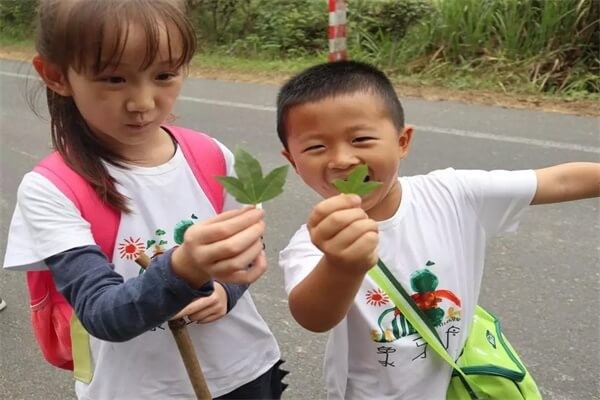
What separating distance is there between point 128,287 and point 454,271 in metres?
0.68

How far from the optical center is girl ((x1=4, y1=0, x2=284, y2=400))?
112cm

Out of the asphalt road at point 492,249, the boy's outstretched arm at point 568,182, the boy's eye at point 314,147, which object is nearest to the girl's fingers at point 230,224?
the boy's eye at point 314,147

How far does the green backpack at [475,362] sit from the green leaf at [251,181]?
1.74 feet

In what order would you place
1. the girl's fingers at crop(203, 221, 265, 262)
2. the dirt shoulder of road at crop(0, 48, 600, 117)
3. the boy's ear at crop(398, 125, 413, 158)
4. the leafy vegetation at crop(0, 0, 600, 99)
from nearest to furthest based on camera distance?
1. the girl's fingers at crop(203, 221, 265, 262)
2. the boy's ear at crop(398, 125, 413, 158)
3. the dirt shoulder of road at crop(0, 48, 600, 117)
4. the leafy vegetation at crop(0, 0, 600, 99)

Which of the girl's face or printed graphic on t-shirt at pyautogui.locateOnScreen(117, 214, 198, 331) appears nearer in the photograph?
the girl's face

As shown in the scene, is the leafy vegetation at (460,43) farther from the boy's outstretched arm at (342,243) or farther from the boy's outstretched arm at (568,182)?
the boy's outstretched arm at (342,243)

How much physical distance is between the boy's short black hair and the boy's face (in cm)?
2

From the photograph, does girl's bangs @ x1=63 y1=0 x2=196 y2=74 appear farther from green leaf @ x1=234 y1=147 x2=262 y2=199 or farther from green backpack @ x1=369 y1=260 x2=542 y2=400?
green backpack @ x1=369 y1=260 x2=542 y2=400

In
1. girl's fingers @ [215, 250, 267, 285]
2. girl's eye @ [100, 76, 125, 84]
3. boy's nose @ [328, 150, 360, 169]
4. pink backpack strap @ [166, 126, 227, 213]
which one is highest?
girl's eye @ [100, 76, 125, 84]

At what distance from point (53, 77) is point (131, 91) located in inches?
7.9

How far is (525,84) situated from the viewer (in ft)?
23.0

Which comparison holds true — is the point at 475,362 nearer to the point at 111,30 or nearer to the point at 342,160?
the point at 342,160

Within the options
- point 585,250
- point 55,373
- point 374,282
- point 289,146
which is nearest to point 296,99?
point 289,146

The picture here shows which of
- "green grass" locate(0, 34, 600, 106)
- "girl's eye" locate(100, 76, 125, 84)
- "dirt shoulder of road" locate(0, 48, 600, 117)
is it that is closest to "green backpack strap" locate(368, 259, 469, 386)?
"girl's eye" locate(100, 76, 125, 84)
